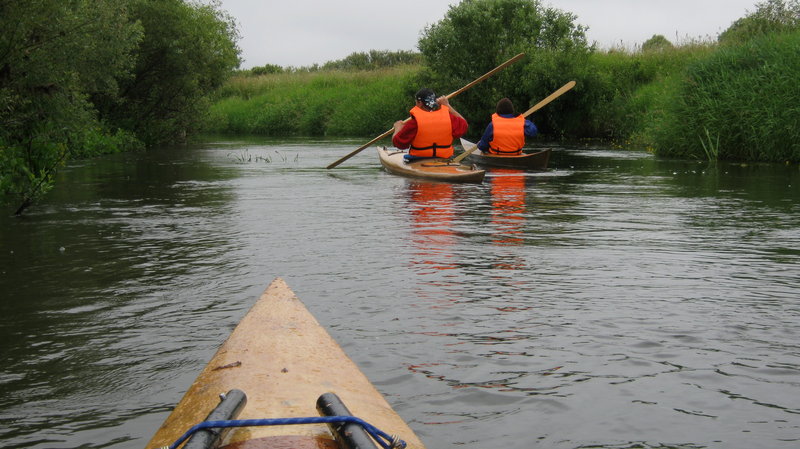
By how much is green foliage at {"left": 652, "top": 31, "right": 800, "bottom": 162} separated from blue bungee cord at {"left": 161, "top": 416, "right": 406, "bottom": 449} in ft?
50.7

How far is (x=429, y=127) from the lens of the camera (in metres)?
13.7

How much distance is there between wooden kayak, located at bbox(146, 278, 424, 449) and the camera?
8.49ft

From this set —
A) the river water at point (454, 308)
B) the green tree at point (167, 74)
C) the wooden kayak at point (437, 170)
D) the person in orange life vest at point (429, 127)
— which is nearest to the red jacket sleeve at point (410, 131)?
the person in orange life vest at point (429, 127)

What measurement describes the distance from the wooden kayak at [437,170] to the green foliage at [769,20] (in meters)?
9.92

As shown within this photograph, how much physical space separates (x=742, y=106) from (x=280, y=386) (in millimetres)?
16013

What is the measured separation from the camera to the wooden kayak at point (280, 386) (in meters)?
2.59

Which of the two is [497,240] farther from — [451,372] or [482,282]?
[451,372]

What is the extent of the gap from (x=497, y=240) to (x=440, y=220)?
1544mm

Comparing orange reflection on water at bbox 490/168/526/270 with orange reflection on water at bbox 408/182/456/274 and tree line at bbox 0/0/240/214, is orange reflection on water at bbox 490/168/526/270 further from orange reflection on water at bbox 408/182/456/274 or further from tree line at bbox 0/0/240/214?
tree line at bbox 0/0/240/214

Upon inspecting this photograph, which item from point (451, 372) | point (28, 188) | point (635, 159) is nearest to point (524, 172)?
point (635, 159)

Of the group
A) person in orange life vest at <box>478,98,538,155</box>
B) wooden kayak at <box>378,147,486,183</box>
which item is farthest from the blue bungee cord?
person in orange life vest at <box>478,98,538,155</box>

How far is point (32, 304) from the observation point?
593 cm

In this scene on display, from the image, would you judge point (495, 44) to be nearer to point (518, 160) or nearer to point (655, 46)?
point (655, 46)

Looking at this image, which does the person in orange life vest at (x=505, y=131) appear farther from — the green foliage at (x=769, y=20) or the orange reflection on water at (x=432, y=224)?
the green foliage at (x=769, y=20)
